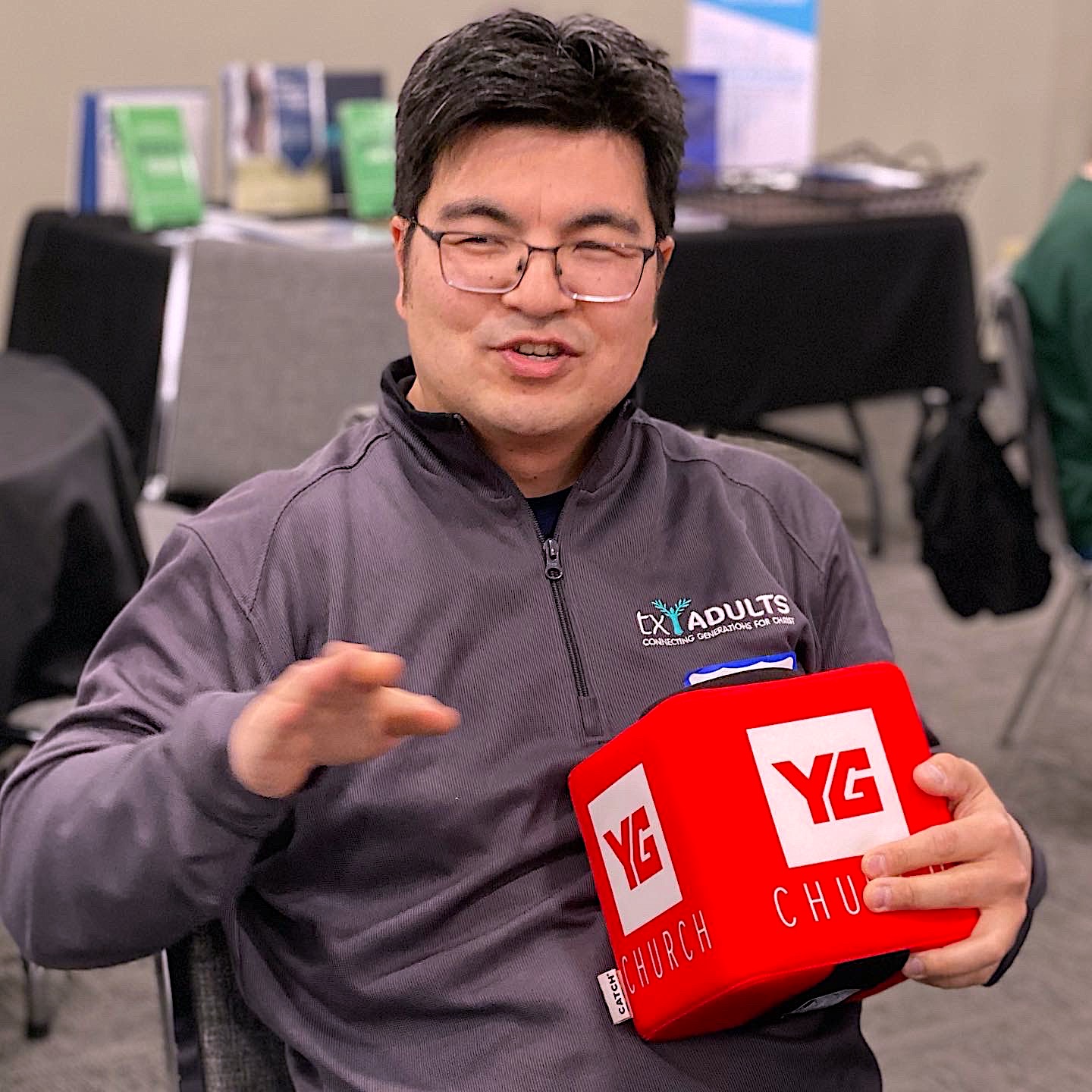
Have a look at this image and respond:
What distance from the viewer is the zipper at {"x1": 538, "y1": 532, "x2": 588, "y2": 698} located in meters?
1.20

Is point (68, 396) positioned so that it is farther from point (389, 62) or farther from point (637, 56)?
point (389, 62)

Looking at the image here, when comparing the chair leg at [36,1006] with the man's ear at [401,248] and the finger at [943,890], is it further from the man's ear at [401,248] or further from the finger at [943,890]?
the finger at [943,890]

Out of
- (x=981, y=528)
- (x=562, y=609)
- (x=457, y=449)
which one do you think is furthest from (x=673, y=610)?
(x=981, y=528)

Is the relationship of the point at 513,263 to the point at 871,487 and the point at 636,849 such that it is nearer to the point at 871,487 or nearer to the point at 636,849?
the point at 636,849

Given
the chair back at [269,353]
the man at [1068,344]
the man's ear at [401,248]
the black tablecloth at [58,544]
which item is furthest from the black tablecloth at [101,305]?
the man's ear at [401,248]

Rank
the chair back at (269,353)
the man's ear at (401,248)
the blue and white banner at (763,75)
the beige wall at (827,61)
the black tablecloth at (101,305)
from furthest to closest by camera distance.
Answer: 1. the blue and white banner at (763,75)
2. the beige wall at (827,61)
3. the black tablecloth at (101,305)
4. the chair back at (269,353)
5. the man's ear at (401,248)

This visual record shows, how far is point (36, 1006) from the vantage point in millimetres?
A: 2172

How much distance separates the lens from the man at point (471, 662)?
1064 millimetres

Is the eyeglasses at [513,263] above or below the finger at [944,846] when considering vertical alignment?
above

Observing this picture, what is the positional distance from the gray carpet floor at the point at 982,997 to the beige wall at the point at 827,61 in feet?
7.38

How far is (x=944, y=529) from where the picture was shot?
2.71 m

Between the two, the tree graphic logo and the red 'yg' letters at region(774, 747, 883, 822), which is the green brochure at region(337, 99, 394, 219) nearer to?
the tree graphic logo

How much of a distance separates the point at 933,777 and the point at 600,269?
18.3 inches

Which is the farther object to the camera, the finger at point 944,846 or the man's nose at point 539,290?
the man's nose at point 539,290
